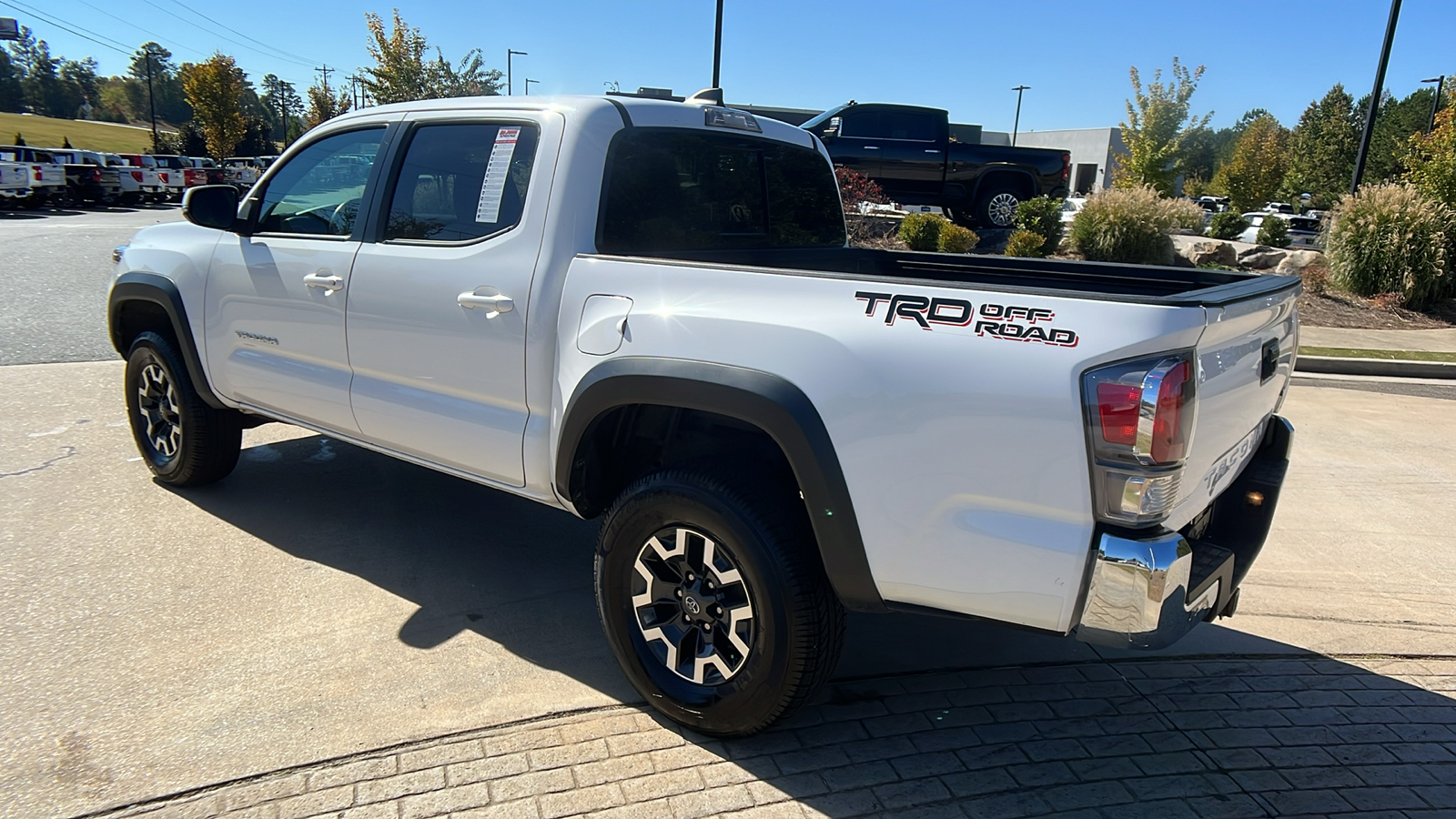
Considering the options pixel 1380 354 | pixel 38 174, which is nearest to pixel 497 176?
pixel 1380 354

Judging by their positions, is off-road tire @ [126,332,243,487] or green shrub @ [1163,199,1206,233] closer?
off-road tire @ [126,332,243,487]

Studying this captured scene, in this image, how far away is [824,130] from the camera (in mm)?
15695

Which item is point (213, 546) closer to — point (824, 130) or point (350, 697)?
point (350, 697)

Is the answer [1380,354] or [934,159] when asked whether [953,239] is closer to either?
[934,159]

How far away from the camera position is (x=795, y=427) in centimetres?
259

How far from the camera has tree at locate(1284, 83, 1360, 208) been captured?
2047 inches

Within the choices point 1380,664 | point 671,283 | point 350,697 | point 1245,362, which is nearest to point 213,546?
point 350,697

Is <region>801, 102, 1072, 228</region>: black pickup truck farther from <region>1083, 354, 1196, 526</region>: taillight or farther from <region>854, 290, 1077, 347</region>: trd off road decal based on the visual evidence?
<region>1083, 354, 1196, 526</region>: taillight

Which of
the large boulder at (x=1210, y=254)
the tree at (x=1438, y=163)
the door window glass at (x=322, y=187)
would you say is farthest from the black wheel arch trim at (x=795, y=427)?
the tree at (x=1438, y=163)

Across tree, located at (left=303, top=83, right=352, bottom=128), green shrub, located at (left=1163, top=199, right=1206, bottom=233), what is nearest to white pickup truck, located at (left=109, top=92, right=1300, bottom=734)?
green shrub, located at (left=1163, top=199, right=1206, bottom=233)

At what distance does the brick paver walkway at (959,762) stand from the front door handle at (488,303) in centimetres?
142

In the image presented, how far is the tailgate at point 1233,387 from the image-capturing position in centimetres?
236

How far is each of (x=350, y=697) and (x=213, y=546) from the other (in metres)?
1.69

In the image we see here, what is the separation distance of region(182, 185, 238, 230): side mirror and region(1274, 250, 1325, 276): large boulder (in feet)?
52.2
